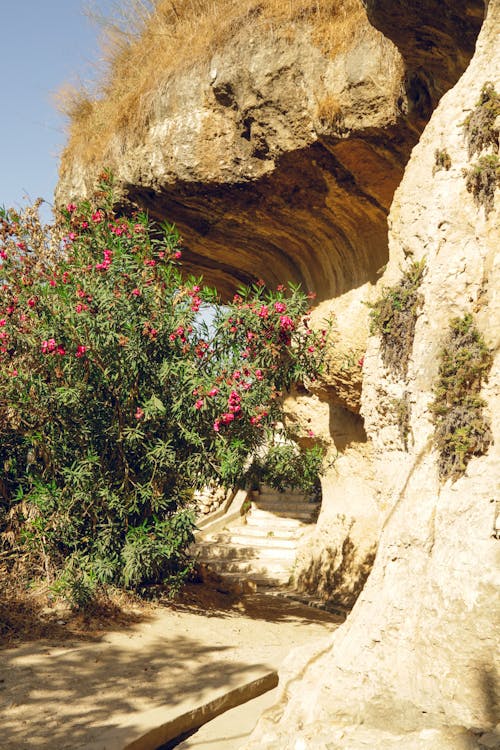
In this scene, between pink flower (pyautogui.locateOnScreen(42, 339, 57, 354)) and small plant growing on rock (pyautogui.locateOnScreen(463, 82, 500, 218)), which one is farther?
pink flower (pyautogui.locateOnScreen(42, 339, 57, 354))

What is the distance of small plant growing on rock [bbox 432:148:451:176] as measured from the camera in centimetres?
418

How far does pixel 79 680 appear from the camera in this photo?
493 cm

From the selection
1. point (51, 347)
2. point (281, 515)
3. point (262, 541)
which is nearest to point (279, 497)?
point (281, 515)

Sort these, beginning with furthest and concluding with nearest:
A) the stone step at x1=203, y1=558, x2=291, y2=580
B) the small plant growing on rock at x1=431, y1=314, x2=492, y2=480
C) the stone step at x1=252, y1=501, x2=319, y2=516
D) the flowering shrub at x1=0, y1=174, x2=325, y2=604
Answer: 1. the stone step at x1=252, y1=501, x2=319, y2=516
2. the stone step at x1=203, y1=558, x2=291, y2=580
3. the flowering shrub at x1=0, y1=174, x2=325, y2=604
4. the small plant growing on rock at x1=431, y1=314, x2=492, y2=480

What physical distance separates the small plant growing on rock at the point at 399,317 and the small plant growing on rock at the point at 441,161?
595 millimetres

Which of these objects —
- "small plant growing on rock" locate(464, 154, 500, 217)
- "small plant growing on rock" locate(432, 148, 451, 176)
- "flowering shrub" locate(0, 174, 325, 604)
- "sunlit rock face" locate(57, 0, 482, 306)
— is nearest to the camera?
"small plant growing on rock" locate(464, 154, 500, 217)

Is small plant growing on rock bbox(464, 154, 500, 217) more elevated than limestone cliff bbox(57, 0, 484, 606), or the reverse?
limestone cliff bbox(57, 0, 484, 606)

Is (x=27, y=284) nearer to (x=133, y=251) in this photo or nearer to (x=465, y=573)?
(x=133, y=251)

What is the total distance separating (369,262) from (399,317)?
511cm

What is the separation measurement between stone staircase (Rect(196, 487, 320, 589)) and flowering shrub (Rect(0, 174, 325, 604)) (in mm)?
Result: 3398

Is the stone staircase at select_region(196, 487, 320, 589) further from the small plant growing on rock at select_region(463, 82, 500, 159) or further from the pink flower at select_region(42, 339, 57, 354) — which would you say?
the small plant growing on rock at select_region(463, 82, 500, 159)

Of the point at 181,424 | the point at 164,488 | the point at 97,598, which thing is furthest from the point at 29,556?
the point at 181,424

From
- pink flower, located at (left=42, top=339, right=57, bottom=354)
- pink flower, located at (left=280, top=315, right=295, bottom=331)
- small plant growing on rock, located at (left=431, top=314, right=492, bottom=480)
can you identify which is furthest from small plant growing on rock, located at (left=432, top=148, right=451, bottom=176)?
pink flower, located at (left=42, top=339, right=57, bottom=354)

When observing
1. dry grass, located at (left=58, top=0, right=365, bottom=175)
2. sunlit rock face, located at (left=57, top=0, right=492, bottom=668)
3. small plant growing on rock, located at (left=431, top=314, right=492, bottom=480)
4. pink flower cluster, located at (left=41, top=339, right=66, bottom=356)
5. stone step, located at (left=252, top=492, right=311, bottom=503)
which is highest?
dry grass, located at (left=58, top=0, right=365, bottom=175)
